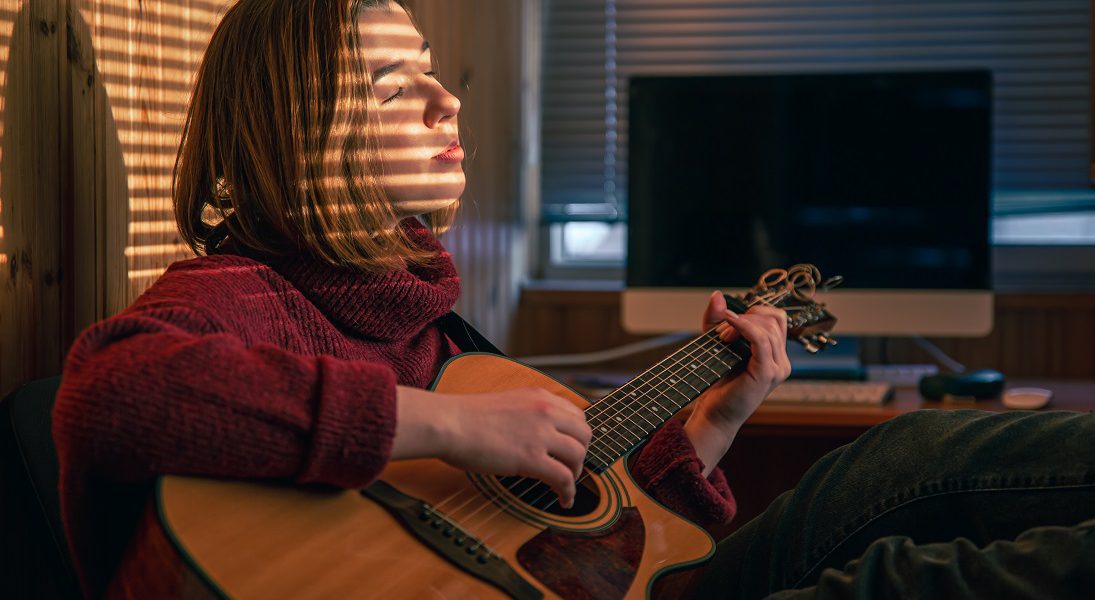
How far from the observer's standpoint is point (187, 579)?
637 mm

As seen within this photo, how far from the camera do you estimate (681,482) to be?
106 cm

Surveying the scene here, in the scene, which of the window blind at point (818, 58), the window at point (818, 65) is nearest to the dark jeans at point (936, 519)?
the window blind at point (818, 58)

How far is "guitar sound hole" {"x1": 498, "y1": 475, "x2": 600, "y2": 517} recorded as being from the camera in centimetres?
84

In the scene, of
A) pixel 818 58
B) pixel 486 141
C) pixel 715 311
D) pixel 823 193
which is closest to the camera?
pixel 715 311

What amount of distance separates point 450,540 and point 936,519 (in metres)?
0.42

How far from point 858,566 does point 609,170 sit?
1.60m

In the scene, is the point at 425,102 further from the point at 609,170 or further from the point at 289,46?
the point at 609,170

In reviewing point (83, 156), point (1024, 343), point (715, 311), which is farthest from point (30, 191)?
point (1024, 343)

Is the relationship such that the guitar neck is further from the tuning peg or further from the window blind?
the window blind

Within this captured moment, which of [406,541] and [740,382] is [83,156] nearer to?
[406,541]

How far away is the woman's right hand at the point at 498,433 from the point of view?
0.74 m

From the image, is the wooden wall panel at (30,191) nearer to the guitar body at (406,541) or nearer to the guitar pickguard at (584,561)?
the guitar body at (406,541)

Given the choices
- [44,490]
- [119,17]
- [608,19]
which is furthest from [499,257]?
[44,490]

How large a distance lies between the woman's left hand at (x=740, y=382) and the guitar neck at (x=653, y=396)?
0.02m
